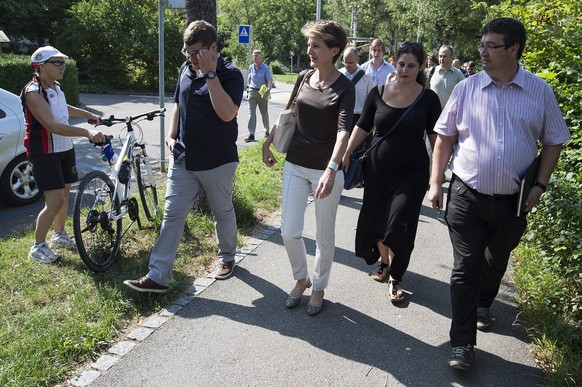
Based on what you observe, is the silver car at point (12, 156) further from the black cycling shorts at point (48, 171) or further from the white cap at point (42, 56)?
the white cap at point (42, 56)

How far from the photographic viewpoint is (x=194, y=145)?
420 cm

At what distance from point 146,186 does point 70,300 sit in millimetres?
1857

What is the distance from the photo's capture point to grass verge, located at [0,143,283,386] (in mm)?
3311

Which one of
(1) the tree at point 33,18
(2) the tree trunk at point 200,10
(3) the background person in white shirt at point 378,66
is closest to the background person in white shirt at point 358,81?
(3) the background person in white shirt at point 378,66

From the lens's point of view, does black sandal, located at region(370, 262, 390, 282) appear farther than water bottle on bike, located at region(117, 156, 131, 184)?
No

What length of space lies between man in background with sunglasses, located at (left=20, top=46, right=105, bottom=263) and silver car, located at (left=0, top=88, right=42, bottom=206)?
7.55 ft

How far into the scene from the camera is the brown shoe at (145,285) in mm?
4078

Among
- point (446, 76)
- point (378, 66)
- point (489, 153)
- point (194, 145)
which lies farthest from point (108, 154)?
point (446, 76)

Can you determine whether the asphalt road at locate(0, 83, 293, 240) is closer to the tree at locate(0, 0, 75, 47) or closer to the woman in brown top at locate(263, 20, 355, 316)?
the woman in brown top at locate(263, 20, 355, 316)

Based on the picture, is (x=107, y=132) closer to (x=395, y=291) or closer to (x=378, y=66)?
(x=378, y=66)

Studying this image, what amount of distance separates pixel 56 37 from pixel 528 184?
86.6ft

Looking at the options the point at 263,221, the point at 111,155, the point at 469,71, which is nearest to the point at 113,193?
the point at 111,155

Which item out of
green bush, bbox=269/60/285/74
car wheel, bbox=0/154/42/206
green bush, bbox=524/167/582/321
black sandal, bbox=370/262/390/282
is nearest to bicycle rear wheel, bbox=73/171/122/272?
black sandal, bbox=370/262/390/282

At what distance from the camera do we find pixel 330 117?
3.87 m
